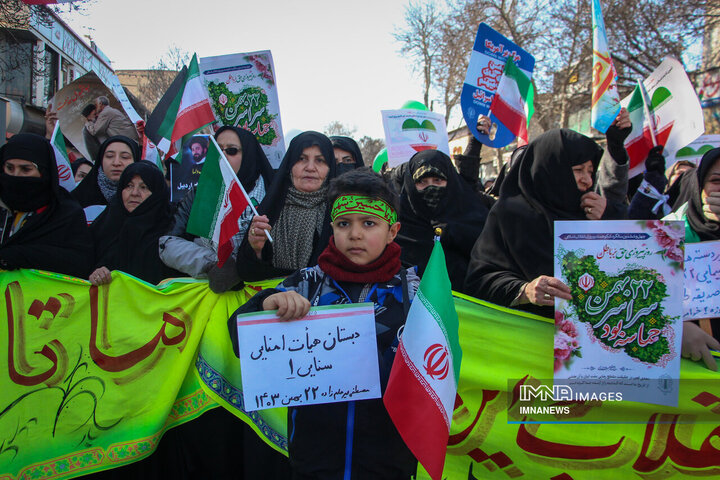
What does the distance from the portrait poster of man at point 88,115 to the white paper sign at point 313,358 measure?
4732mm

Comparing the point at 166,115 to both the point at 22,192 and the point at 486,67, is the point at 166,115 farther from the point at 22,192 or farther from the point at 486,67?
the point at 486,67

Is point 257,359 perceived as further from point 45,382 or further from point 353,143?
point 353,143

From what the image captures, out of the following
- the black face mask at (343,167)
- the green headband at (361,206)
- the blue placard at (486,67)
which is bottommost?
the green headband at (361,206)

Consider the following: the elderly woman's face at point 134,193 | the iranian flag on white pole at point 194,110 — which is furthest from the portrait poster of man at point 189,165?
the elderly woman's face at point 134,193

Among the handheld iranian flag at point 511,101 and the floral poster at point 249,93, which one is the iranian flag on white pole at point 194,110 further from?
the handheld iranian flag at point 511,101

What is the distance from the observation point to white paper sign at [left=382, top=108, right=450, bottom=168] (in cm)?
572

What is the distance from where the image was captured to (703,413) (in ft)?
7.23

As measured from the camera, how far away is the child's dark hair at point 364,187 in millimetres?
1981

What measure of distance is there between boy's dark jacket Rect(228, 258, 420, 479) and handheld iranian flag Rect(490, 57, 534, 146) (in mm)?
3263

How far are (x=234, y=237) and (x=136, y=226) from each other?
2.66 ft

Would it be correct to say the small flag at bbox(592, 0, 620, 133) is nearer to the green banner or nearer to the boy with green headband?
the green banner

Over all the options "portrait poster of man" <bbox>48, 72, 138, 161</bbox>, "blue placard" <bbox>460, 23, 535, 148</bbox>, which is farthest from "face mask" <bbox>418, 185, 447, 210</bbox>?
"portrait poster of man" <bbox>48, 72, 138, 161</bbox>

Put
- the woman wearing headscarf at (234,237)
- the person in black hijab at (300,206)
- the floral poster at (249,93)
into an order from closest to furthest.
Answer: the woman wearing headscarf at (234,237), the person in black hijab at (300,206), the floral poster at (249,93)

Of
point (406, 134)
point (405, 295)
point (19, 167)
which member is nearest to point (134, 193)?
point (19, 167)
